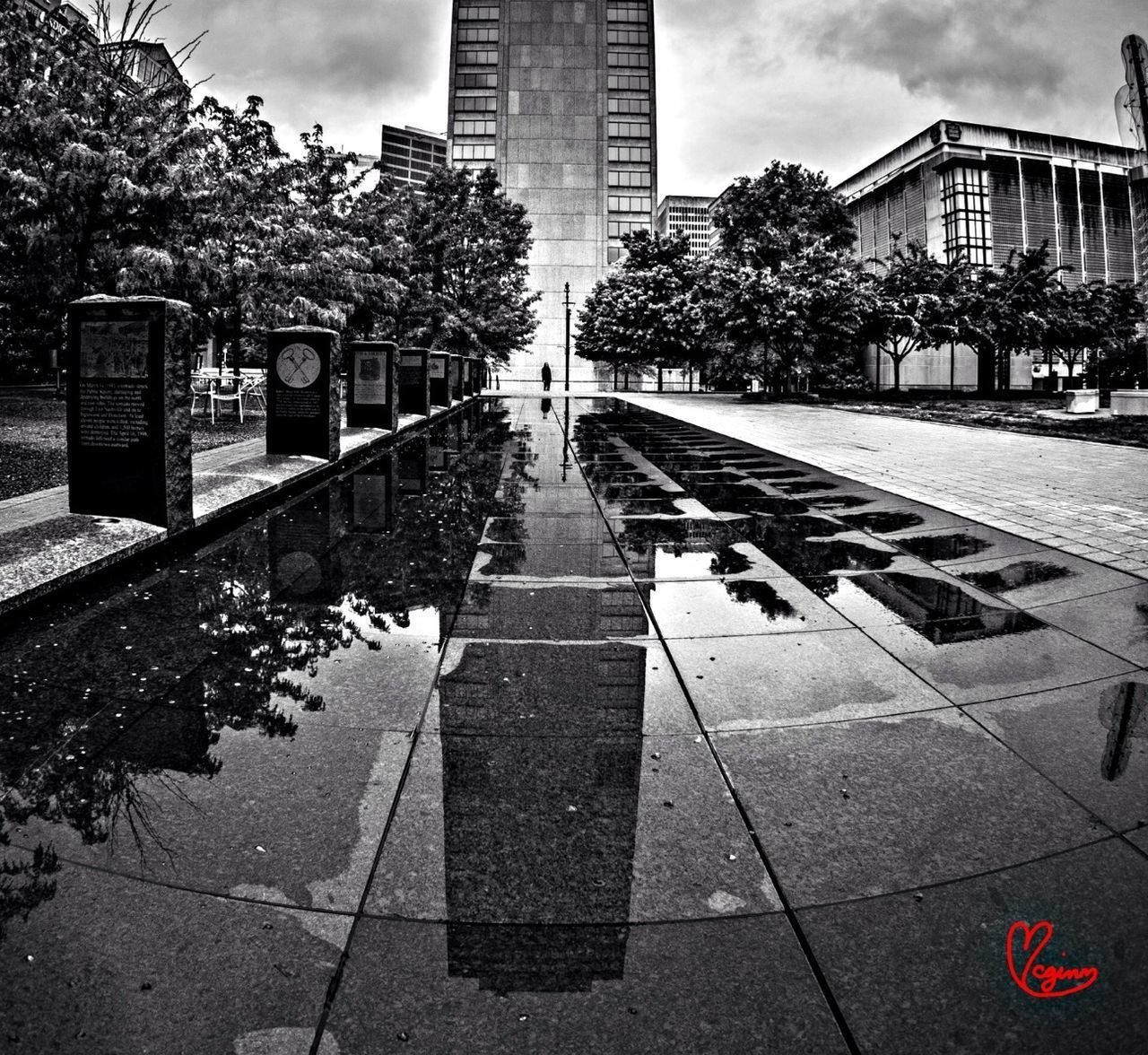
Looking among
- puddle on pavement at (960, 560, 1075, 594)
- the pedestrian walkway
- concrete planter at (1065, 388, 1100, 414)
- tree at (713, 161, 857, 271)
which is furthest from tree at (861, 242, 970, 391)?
puddle on pavement at (960, 560, 1075, 594)

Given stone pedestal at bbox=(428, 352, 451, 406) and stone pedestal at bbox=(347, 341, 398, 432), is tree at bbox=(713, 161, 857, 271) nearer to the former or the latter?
stone pedestal at bbox=(428, 352, 451, 406)

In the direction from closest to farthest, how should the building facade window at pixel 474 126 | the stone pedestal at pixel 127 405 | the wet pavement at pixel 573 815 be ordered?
the wet pavement at pixel 573 815, the stone pedestal at pixel 127 405, the building facade window at pixel 474 126

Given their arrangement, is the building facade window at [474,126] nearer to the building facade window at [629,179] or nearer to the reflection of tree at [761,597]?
the building facade window at [629,179]

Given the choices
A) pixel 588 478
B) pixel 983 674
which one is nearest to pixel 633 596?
pixel 983 674

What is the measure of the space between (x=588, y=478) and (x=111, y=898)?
903 centimetres

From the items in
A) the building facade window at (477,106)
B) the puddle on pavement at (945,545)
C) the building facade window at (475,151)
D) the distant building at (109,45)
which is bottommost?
the puddle on pavement at (945,545)

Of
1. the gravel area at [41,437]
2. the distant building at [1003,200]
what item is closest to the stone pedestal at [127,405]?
the gravel area at [41,437]

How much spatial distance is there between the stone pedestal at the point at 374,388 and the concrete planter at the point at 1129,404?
21.3 meters

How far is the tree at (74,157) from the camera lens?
41.3ft

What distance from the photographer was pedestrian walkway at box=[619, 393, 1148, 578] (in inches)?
276

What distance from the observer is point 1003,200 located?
6606 cm

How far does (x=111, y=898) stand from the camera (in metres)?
2.15

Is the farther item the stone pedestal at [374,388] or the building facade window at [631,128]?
the building facade window at [631,128]

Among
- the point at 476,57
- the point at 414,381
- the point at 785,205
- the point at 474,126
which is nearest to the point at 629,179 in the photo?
the point at 474,126
